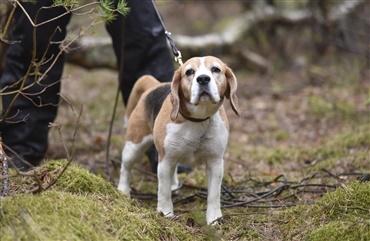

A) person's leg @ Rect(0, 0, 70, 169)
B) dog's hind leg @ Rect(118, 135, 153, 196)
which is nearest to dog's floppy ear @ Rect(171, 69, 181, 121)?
dog's hind leg @ Rect(118, 135, 153, 196)

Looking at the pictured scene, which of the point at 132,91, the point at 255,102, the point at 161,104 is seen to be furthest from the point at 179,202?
the point at 255,102

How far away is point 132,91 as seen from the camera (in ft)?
18.5

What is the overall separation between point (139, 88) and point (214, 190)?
5.47ft

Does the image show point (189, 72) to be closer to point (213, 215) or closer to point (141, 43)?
point (213, 215)

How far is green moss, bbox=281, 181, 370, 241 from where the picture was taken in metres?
3.43

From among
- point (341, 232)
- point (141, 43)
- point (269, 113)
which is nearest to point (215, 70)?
point (341, 232)

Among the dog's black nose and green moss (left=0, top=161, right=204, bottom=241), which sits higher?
the dog's black nose

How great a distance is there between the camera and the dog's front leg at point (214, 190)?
4305 mm

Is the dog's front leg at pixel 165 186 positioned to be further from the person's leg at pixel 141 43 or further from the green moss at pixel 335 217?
the person's leg at pixel 141 43

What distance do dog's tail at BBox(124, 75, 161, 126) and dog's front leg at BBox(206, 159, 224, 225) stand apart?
1332 mm

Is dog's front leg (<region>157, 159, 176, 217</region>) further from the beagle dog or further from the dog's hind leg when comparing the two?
the dog's hind leg

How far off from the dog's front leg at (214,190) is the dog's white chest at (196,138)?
10 cm

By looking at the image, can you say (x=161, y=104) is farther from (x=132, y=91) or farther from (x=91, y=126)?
(x=91, y=126)

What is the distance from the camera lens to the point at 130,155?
204 inches
